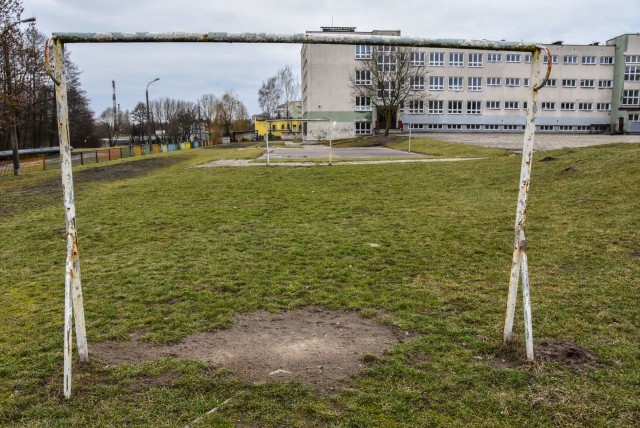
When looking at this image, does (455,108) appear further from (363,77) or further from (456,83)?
(363,77)

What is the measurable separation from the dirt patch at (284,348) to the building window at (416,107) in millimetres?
68278

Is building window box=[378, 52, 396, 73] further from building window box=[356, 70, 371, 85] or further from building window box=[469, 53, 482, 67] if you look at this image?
building window box=[469, 53, 482, 67]

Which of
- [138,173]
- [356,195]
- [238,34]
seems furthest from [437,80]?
[238,34]

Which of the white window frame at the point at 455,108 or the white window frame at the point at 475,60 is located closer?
the white window frame at the point at 475,60

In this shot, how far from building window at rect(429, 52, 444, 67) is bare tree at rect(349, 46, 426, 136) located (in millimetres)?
1376

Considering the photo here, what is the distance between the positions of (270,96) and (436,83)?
5281 centimetres

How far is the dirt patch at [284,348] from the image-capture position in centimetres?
393

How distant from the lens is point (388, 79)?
197 feet

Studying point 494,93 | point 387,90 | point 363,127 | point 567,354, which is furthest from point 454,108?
point 567,354

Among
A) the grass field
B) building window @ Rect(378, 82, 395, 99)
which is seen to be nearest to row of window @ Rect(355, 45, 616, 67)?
building window @ Rect(378, 82, 395, 99)

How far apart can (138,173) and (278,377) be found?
22.5 m

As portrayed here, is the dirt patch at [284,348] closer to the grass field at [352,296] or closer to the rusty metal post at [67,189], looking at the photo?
the grass field at [352,296]

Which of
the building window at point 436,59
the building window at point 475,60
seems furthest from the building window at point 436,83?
the building window at point 475,60

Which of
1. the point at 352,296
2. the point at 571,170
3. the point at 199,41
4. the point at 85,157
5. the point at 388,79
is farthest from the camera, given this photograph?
the point at 388,79
